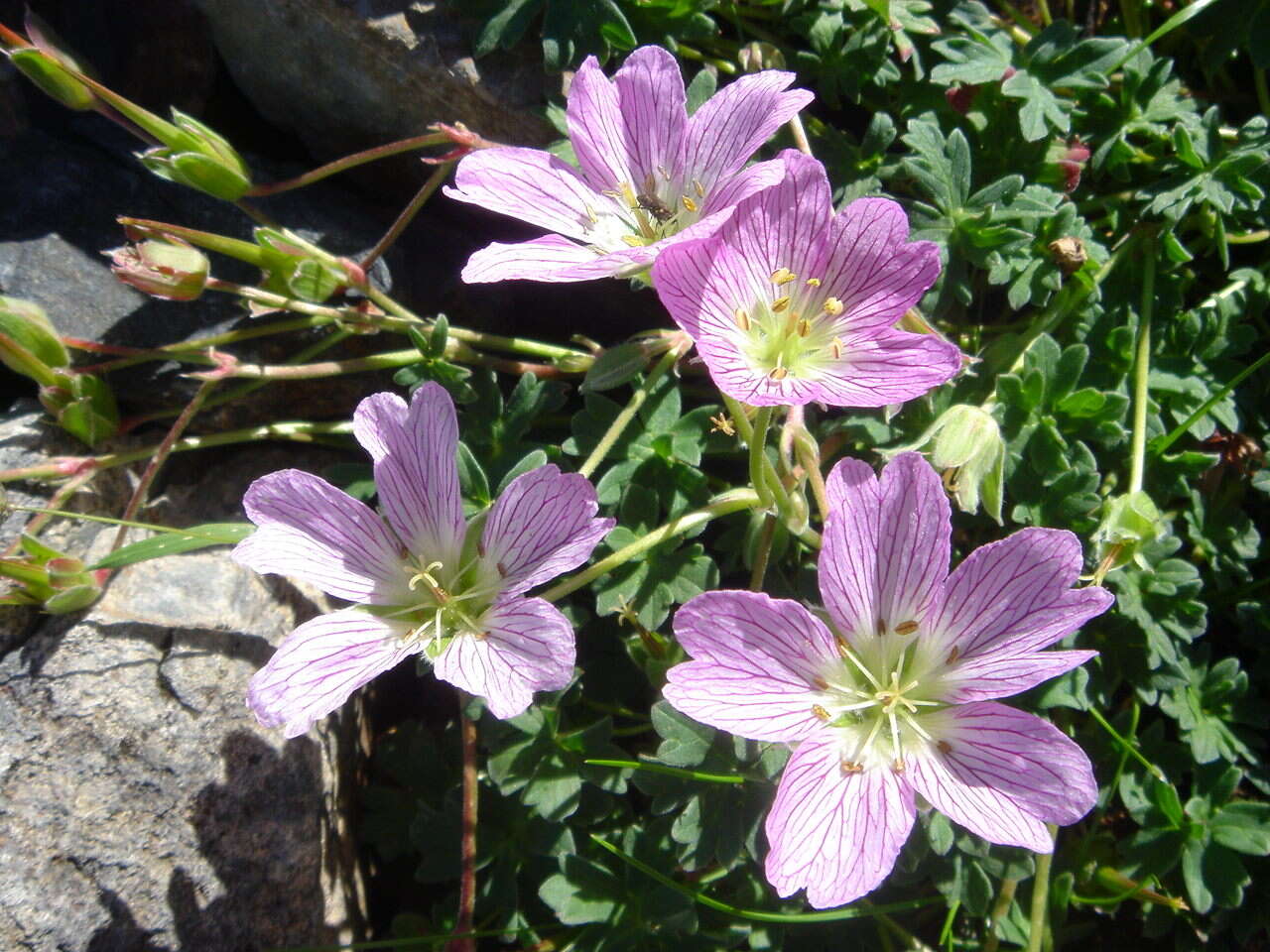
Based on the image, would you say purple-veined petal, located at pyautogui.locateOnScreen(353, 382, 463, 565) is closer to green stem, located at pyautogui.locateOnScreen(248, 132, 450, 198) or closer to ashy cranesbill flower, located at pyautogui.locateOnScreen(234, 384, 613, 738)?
ashy cranesbill flower, located at pyautogui.locateOnScreen(234, 384, 613, 738)

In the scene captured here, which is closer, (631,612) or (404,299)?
(631,612)

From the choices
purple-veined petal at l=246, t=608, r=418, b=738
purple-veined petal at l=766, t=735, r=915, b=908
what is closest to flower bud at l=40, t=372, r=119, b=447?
purple-veined petal at l=246, t=608, r=418, b=738

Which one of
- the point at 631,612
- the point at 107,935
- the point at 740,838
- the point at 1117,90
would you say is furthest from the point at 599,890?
the point at 1117,90

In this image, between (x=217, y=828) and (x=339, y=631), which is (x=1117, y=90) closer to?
(x=339, y=631)

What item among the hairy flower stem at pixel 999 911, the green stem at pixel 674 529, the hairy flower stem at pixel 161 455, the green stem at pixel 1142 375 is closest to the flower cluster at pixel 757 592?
the green stem at pixel 674 529

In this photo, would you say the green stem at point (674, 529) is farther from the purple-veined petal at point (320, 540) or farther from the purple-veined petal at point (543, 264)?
the purple-veined petal at point (543, 264)

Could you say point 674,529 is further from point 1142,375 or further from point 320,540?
point 1142,375

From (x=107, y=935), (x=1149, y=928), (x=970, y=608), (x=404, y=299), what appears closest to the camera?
(x=970, y=608)

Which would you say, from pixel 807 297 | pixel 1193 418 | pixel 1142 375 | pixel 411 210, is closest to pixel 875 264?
pixel 807 297
